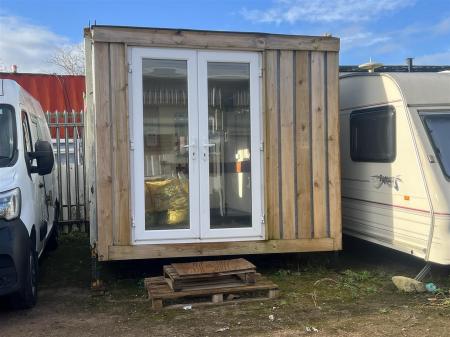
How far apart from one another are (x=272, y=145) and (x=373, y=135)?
1443 mm

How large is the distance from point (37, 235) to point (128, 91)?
1917 mm

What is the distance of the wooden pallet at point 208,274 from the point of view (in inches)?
211

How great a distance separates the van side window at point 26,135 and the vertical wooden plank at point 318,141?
333 cm

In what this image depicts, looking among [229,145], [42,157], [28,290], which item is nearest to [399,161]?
[229,145]

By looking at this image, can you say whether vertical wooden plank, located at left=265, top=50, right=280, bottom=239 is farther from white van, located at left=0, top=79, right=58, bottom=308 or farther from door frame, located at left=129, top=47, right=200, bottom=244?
white van, located at left=0, top=79, right=58, bottom=308

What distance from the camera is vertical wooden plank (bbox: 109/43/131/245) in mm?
5797

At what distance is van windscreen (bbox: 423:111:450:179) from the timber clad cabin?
1.10 metres

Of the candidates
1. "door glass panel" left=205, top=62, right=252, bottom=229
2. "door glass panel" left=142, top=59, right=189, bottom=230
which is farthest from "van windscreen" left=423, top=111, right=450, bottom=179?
"door glass panel" left=142, top=59, right=189, bottom=230

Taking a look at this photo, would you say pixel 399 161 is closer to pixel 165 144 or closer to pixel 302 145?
pixel 302 145

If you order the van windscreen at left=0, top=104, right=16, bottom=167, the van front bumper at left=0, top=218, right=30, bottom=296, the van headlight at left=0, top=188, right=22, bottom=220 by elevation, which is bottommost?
the van front bumper at left=0, top=218, right=30, bottom=296

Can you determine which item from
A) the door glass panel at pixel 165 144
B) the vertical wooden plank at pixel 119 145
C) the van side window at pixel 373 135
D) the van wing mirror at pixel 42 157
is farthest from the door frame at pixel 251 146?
the van wing mirror at pixel 42 157

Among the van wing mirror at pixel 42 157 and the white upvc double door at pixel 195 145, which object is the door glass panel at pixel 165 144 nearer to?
the white upvc double door at pixel 195 145

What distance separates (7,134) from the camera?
5.28m

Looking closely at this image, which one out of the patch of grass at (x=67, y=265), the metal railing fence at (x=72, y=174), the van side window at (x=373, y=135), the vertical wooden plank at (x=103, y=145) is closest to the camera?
the vertical wooden plank at (x=103, y=145)
